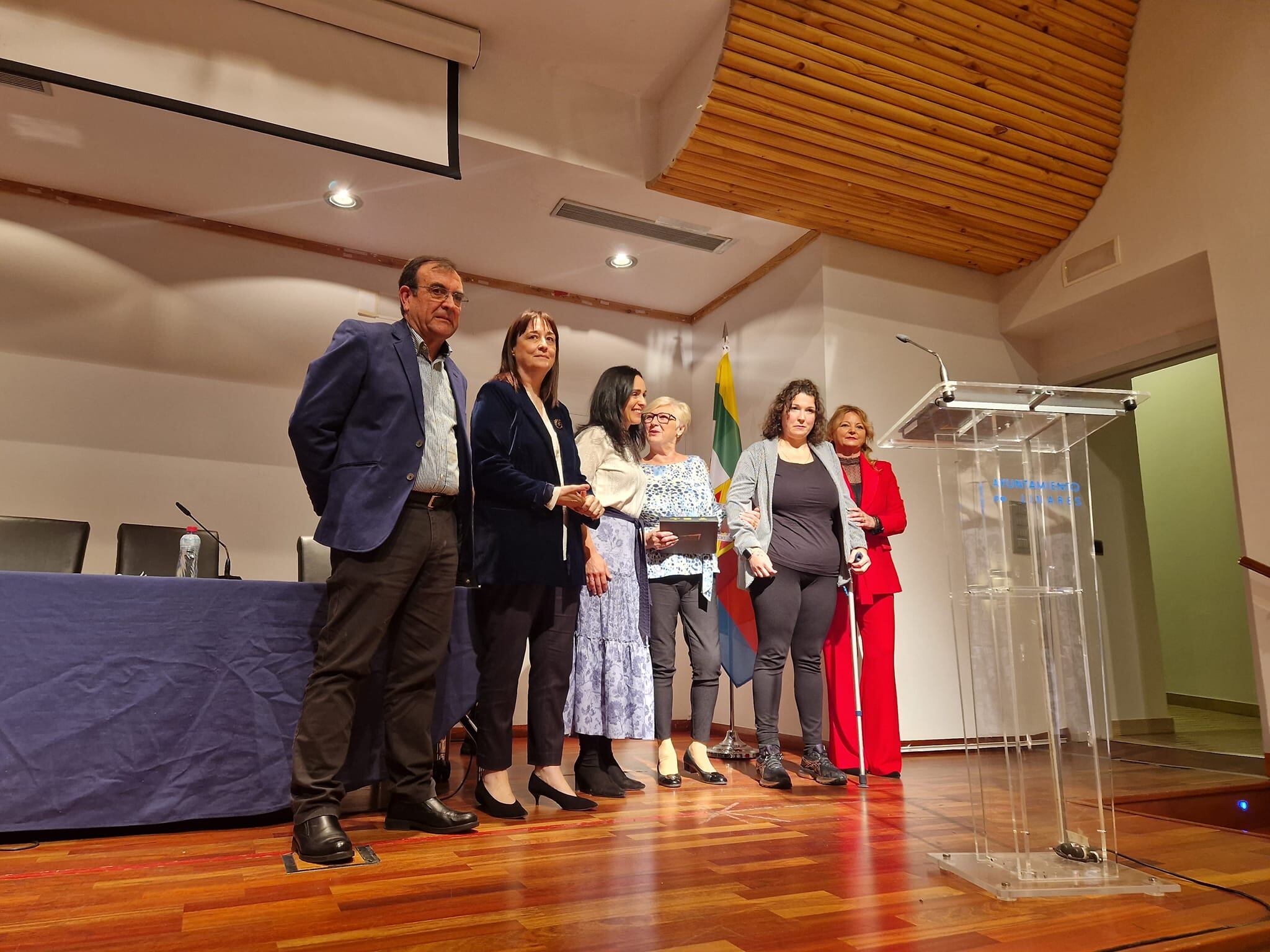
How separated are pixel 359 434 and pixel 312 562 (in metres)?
1.70

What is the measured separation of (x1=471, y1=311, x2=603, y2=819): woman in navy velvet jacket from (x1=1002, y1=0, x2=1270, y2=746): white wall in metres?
3.08

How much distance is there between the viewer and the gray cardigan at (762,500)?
3.11 meters

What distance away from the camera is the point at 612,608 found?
2680 millimetres

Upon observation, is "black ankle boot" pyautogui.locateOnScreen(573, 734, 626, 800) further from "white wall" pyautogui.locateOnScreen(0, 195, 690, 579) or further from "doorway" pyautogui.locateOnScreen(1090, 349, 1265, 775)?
"doorway" pyautogui.locateOnScreen(1090, 349, 1265, 775)

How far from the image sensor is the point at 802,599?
10.2 ft

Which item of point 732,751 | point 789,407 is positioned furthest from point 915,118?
point 732,751

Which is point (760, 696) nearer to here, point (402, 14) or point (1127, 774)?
point (1127, 774)

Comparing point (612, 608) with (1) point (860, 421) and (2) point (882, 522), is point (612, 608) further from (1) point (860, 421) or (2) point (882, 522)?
(1) point (860, 421)

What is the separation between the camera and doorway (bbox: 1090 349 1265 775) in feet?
15.6

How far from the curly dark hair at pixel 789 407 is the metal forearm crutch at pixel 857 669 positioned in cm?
62

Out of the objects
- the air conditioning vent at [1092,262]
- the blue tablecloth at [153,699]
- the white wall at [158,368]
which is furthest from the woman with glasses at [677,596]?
the air conditioning vent at [1092,262]

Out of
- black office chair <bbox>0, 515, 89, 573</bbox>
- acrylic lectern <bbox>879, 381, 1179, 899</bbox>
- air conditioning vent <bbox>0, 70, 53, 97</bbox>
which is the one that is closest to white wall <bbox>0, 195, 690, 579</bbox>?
air conditioning vent <bbox>0, 70, 53, 97</bbox>

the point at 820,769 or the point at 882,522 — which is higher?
the point at 882,522

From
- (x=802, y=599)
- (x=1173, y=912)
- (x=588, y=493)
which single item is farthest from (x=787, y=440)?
(x=1173, y=912)
